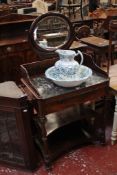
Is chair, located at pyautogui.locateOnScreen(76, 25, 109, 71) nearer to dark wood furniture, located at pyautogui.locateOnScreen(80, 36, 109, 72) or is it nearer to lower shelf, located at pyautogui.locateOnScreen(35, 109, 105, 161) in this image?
dark wood furniture, located at pyautogui.locateOnScreen(80, 36, 109, 72)

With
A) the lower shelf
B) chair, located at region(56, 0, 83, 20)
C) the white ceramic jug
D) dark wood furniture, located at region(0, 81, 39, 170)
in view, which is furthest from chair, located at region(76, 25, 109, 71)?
chair, located at region(56, 0, 83, 20)

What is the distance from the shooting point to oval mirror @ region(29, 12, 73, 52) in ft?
6.29

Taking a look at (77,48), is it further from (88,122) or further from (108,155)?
(108,155)

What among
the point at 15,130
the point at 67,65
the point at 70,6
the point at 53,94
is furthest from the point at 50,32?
the point at 70,6

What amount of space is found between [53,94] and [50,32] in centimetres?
64

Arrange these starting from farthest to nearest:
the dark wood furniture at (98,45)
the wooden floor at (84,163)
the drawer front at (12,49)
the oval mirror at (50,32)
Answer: the drawer front at (12,49) → the dark wood furniture at (98,45) → the oval mirror at (50,32) → the wooden floor at (84,163)

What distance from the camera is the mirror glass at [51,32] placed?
6.37 ft

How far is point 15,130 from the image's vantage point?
1702 millimetres

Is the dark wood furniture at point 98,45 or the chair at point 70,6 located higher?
the chair at point 70,6


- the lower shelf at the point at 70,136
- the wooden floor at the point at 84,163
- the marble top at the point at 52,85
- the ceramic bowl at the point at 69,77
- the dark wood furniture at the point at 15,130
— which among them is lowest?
the wooden floor at the point at 84,163

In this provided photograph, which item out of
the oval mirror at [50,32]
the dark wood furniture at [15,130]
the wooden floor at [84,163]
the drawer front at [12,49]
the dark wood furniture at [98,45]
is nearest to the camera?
the dark wood furniture at [15,130]

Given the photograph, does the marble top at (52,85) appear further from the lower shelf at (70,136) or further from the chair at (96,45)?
the chair at (96,45)

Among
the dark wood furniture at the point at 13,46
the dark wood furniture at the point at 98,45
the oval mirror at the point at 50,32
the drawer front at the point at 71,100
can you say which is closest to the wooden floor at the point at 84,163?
the drawer front at the point at 71,100

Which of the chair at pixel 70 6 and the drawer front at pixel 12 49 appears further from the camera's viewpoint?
the chair at pixel 70 6
